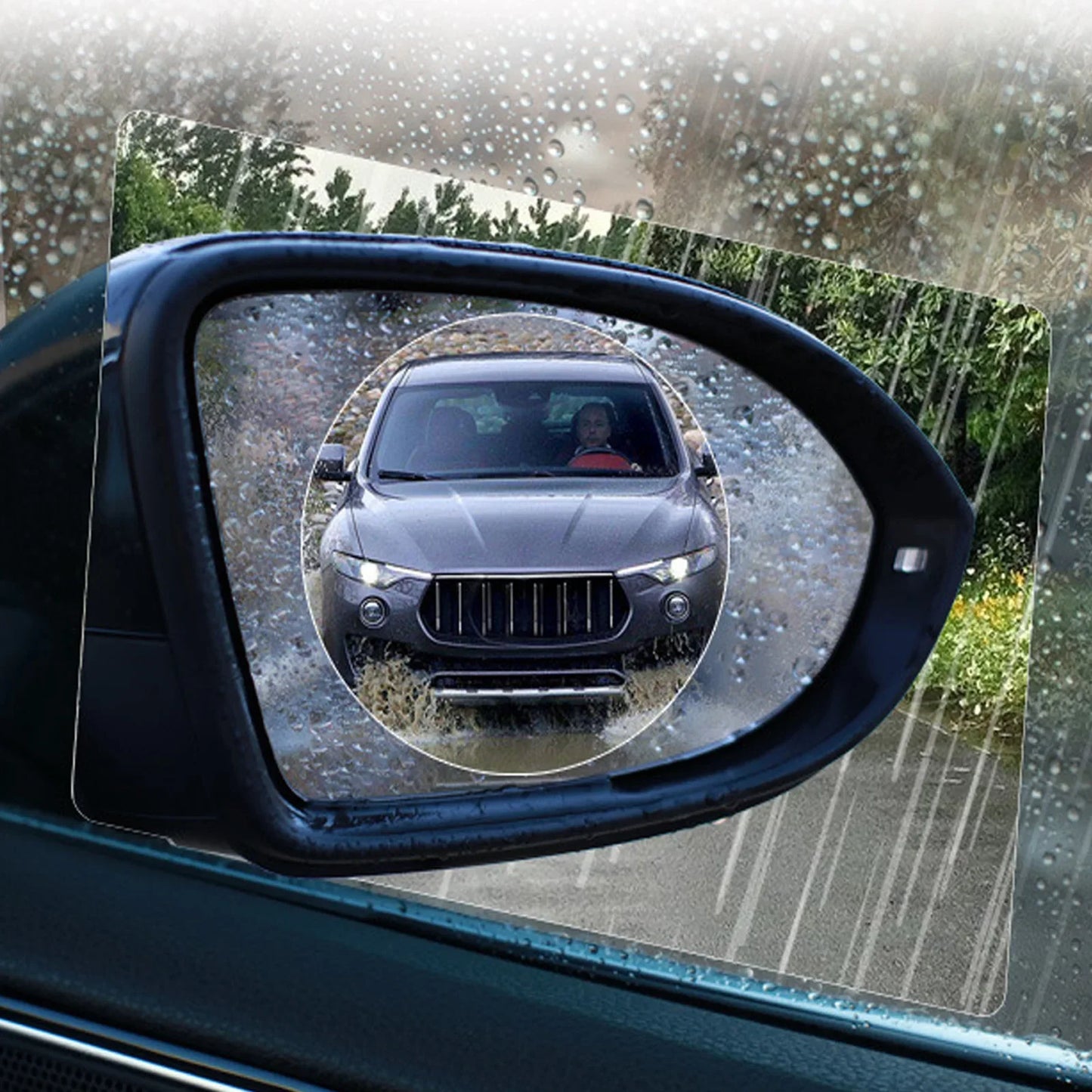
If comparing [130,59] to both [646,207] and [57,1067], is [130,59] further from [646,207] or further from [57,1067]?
[57,1067]

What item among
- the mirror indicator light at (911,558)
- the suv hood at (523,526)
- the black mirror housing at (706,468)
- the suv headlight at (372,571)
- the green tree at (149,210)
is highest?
the green tree at (149,210)

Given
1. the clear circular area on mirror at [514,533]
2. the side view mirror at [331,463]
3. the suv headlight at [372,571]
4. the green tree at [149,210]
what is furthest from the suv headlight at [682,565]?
the green tree at [149,210]

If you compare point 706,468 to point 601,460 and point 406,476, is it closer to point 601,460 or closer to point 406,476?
point 601,460

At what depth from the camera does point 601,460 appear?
5.26 ft

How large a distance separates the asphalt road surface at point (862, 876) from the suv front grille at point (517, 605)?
0.88 feet

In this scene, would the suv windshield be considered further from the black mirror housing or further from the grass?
the grass

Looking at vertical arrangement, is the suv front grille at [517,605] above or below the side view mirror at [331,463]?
below

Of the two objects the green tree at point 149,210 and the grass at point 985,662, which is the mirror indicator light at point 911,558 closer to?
the grass at point 985,662

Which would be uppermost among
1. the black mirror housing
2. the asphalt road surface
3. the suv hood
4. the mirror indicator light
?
the black mirror housing

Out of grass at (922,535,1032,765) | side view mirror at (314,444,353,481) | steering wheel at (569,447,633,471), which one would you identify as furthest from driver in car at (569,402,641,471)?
grass at (922,535,1032,765)

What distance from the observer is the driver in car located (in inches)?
63.2

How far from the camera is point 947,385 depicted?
61.4 inches

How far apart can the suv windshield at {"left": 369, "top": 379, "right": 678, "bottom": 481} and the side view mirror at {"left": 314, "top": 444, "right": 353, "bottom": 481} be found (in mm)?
46

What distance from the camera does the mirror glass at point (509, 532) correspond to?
63.7 inches
